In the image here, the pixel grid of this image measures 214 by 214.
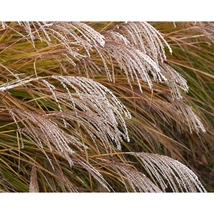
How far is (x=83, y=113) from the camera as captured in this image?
53.4 inches

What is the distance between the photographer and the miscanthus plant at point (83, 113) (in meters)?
1.39

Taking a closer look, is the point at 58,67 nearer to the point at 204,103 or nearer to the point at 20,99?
the point at 20,99

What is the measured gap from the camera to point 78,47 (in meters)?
Answer: 1.71

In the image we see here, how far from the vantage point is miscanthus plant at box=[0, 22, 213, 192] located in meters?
1.39

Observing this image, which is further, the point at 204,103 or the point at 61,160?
the point at 204,103

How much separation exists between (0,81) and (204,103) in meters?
0.89

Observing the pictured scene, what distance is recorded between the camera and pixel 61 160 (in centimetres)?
167

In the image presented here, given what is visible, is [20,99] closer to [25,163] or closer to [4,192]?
[25,163]
